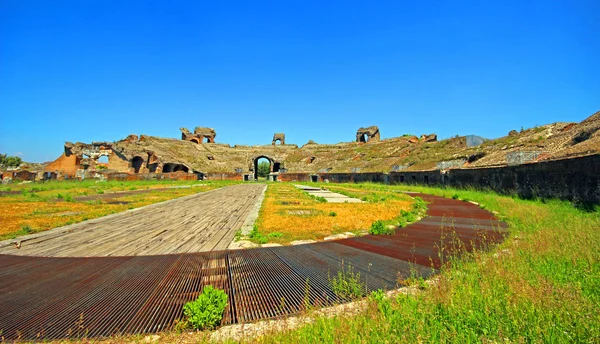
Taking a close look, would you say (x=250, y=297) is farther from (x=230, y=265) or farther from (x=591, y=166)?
(x=591, y=166)

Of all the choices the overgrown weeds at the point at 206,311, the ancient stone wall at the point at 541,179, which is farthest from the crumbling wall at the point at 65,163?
the overgrown weeds at the point at 206,311

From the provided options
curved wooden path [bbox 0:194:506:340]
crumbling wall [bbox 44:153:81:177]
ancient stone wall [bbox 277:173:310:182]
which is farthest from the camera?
ancient stone wall [bbox 277:173:310:182]

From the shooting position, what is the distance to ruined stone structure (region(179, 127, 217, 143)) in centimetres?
6944

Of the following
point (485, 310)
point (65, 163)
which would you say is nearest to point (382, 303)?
point (485, 310)

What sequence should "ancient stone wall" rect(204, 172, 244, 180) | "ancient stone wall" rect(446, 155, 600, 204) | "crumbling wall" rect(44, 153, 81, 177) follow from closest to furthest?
"ancient stone wall" rect(446, 155, 600, 204), "crumbling wall" rect(44, 153, 81, 177), "ancient stone wall" rect(204, 172, 244, 180)

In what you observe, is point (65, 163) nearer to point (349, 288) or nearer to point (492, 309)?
point (349, 288)

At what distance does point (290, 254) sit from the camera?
5.09m

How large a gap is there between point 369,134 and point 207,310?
6893 centimetres

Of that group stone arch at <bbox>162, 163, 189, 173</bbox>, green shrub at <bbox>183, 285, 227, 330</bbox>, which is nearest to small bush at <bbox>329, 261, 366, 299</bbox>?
green shrub at <bbox>183, 285, 227, 330</bbox>

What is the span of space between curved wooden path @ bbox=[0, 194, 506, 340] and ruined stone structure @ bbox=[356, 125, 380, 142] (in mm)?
63786

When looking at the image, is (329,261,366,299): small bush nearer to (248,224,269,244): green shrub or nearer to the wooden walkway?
(248,224,269,244): green shrub

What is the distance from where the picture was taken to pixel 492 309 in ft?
8.16

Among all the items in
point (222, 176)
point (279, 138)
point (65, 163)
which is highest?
point (279, 138)

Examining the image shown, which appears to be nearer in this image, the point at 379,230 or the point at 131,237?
the point at 131,237
